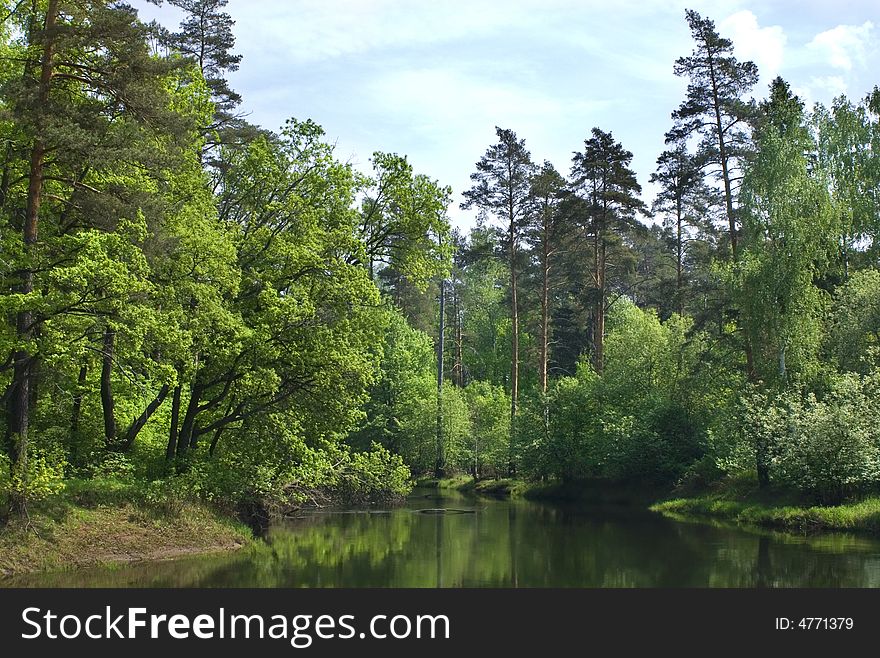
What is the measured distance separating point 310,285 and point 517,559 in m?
9.98

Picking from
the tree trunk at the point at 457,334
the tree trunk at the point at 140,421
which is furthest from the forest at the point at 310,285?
the tree trunk at the point at 457,334

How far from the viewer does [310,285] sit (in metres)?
26.2

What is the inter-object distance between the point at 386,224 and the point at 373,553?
34.8ft

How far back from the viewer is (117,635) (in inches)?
466

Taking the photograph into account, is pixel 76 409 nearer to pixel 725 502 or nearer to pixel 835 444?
pixel 835 444

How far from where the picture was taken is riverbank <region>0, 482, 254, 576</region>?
61.6 feet

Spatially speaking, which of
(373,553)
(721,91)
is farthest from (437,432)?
(373,553)

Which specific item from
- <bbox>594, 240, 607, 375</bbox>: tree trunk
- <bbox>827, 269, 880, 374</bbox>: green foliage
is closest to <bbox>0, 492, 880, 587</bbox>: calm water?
<bbox>827, 269, 880, 374</bbox>: green foliage

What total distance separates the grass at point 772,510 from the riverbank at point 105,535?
17.7 meters

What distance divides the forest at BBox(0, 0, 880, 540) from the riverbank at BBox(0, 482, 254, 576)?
0.49m

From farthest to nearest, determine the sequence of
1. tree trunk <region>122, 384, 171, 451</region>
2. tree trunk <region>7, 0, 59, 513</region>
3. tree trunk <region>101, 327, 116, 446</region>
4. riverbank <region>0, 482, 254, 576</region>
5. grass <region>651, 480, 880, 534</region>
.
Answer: grass <region>651, 480, 880, 534</region>
tree trunk <region>122, 384, 171, 451</region>
tree trunk <region>101, 327, 116, 446</region>
tree trunk <region>7, 0, 59, 513</region>
riverbank <region>0, 482, 254, 576</region>

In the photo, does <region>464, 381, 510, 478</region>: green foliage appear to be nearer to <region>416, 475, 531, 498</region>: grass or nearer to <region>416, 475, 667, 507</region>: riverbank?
<region>416, 475, 531, 498</region>: grass

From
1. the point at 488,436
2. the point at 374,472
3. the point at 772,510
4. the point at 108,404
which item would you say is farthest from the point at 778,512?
the point at 488,436

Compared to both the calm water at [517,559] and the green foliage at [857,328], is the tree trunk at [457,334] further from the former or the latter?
the calm water at [517,559]
